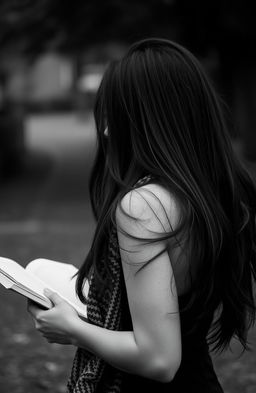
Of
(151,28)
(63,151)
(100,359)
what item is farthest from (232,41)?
(100,359)

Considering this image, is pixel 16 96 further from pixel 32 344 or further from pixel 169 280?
pixel 169 280

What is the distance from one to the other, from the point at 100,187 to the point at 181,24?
1172cm

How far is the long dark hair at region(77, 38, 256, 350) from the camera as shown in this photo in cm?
169

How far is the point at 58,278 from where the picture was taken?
77.3 inches

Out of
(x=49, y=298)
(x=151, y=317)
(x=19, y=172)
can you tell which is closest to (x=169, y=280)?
(x=151, y=317)

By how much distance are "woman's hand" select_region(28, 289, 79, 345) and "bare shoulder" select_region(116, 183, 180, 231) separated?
0.26 meters

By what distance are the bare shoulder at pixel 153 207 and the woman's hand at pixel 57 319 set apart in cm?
26

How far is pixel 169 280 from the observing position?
1.62 metres

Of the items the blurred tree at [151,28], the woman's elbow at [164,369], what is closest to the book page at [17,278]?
the woman's elbow at [164,369]

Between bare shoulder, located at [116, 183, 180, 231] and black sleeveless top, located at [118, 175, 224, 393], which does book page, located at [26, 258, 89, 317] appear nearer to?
black sleeveless top, located at [118, 175, 224, 393]

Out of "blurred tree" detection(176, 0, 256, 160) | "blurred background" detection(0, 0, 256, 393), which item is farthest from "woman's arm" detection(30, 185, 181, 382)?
"blurred tree" detection(176, 0, 256, 160)

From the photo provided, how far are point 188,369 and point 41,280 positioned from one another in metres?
A: 0.43

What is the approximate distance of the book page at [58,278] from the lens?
1.89 m

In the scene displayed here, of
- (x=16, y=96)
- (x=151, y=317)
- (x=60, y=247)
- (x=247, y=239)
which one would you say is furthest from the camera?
(x=16, y=96)
